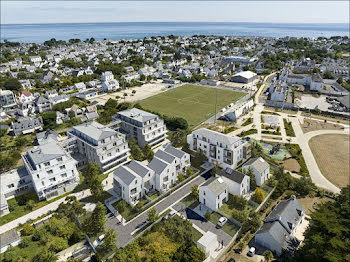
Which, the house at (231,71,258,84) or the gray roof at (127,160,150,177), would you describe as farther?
the house at (231,71,258,84)

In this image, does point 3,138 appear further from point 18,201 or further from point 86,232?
point 86,232

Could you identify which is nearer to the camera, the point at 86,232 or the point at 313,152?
the point at 86,232

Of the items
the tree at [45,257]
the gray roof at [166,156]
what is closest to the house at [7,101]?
the gray roof at [166,156]

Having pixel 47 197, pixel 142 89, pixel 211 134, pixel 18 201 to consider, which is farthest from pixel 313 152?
pixel 142 89

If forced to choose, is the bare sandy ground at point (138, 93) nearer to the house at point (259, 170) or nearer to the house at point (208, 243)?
the house at point (259, 170)

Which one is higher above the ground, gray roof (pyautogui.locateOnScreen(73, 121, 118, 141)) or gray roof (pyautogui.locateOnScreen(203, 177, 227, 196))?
gray roof (pyautogui.locateOnScreen(73, 121, 118, 141))

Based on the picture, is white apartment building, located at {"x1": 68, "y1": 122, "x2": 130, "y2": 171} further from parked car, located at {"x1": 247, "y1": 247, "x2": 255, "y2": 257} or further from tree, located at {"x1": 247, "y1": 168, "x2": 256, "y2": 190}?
parked car, located at {"x1": 247, "y1": 247, "x2": 255, "y2": 257}

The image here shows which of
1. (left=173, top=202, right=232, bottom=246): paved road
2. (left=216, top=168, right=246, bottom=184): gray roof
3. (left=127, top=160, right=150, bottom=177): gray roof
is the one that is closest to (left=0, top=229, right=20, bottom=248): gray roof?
(left=127, top=160, right=150, bottom=177): gray roof

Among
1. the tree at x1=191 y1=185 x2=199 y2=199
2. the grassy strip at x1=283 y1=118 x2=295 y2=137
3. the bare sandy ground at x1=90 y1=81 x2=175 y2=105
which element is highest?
the bare sandy ground at x1=90 y1=81 x2=175 y2=105

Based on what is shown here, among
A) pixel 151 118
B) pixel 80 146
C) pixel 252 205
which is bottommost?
pixel 252 205
